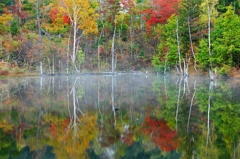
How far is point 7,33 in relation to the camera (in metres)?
39.6

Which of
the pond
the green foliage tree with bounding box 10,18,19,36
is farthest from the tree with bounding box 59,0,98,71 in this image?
the pond

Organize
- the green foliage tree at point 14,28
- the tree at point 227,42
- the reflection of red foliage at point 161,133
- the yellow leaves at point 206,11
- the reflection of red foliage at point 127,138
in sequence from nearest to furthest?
1. the reflection of red foliage at point 161,133
2. the reflection of red foliage at point 127,138
3. the tree at point 227,42
4. the yellow leaves at point 206,11
5. the green foliage tree at point 14,28

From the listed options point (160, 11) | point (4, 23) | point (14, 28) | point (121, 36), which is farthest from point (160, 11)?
point (4, 23)

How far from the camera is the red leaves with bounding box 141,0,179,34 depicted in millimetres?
41938

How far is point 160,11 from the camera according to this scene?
1690 inches

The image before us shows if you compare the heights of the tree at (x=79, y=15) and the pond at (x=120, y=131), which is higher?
the tree at (x=79, y=15)

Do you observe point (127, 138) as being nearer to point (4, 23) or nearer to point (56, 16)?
point (4, 23)

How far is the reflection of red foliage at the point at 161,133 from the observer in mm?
6562

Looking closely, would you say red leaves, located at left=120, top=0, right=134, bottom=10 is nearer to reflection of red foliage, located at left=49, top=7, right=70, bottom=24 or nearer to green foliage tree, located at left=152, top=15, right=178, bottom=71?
green foliage tree, located at left=152, top=15, right=178, bottom=71

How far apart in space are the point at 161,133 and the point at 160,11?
37.0 metres

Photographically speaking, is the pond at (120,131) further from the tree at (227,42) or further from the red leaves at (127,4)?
the red leaves at (127,4)

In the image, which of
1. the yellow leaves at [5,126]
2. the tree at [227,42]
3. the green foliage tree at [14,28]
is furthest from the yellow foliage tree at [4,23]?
the yellow leaves at [5,126]

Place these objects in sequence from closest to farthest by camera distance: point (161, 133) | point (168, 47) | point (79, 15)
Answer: point (161, 133) < point (168, 47) < point (79, 15)

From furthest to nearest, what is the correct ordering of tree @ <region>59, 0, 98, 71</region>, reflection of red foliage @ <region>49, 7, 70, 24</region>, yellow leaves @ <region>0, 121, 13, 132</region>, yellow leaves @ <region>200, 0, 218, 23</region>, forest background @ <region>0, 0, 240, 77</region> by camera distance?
reflection of red foliage @ <region>49, 7, 70, 24</region>
tree @ <region>59, 0, 98, 71</region>
yellow leaves @ <region>200, 0, 218, 23</region>
forest background @ <region>0, 0, 240, 77</region>
yellow leaves @ <region>0, 121, 13, 132</region>
